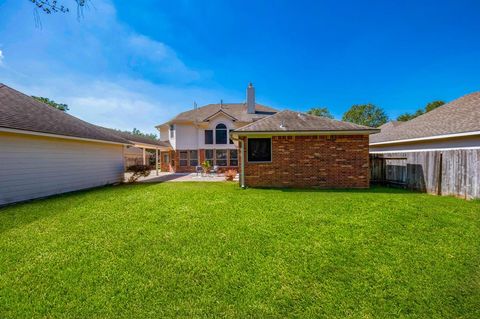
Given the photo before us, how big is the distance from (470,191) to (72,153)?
1731cm

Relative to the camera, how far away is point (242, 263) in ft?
11.4

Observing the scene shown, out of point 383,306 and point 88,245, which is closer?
point 383,306

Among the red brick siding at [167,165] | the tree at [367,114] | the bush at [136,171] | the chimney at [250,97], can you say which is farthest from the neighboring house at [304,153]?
the tree at [367,114]

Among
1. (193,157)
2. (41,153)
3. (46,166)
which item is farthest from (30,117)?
(193,157)

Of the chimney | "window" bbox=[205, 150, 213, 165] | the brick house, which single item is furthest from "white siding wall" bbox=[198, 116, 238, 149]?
the brick house

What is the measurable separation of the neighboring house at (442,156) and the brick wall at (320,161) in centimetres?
184

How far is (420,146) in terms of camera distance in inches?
427

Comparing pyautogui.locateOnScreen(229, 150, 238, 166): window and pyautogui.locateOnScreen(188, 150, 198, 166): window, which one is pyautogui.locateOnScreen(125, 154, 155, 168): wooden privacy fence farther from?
pyautogui.locateOnScreen(229, 150, 238, 166): window

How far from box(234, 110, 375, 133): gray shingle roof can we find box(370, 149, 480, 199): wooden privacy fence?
7.86 feet

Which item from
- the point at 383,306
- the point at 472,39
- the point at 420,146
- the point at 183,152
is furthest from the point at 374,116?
the point at 383,306

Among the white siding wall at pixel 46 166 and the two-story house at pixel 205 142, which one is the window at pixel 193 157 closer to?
the two-story house at pixel 205 142

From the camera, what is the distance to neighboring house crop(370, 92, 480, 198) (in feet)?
24.4

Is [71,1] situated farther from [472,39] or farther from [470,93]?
[472,39]

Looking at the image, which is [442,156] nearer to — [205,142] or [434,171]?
[434,171]
